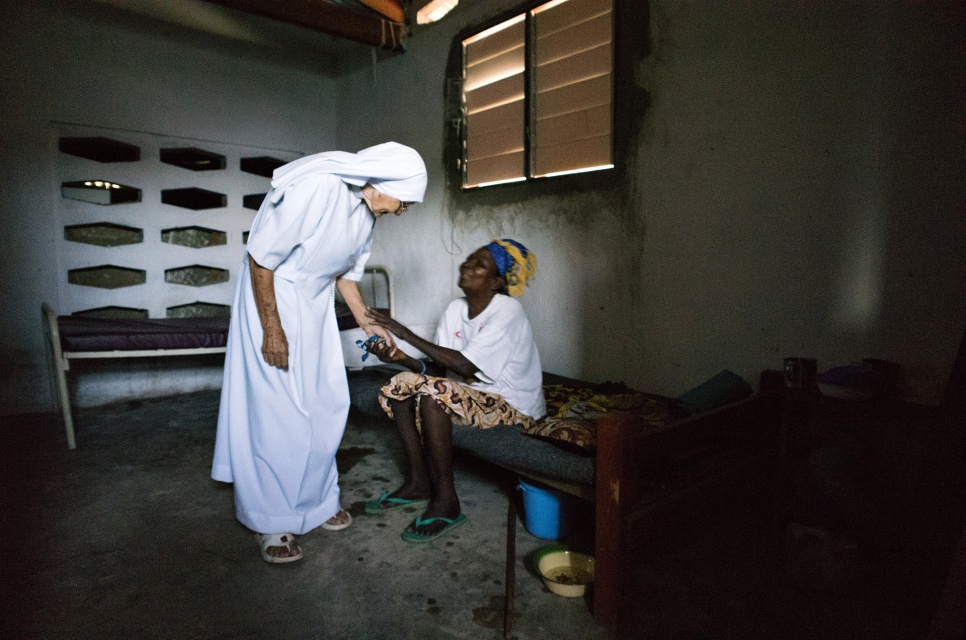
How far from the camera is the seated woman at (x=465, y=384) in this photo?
8.20 ft

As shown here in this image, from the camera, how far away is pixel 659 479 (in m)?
2.10

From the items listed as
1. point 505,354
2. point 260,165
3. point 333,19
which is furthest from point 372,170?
point 260,165

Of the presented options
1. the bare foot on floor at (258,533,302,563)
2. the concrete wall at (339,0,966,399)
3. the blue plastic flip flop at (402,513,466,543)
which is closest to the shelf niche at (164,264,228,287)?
the concrete wall at (339,0,966,399)

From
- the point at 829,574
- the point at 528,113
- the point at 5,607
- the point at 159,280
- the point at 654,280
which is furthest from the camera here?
the point at 159,280

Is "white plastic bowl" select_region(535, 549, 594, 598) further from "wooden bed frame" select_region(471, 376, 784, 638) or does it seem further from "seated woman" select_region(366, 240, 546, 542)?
"seated woman" select_region(366, 240, 546, 542)

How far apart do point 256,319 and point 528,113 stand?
271 cm

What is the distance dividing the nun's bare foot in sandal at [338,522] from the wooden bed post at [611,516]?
1205 millimetres

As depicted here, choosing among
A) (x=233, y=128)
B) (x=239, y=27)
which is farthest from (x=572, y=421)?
(x=239, y=27)

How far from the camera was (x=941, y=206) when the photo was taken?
2285 millimetres

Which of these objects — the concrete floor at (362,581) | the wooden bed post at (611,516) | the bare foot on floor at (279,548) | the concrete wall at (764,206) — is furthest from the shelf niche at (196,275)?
the wooden bed post at (611,516)

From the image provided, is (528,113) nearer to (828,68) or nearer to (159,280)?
(828,68)

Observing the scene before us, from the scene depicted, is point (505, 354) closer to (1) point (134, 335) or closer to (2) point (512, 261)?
(2) point (512, 261)

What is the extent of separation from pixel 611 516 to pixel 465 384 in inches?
43.2

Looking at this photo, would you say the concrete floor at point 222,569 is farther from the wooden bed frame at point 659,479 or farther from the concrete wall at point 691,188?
the concrete wall at point 691,188
